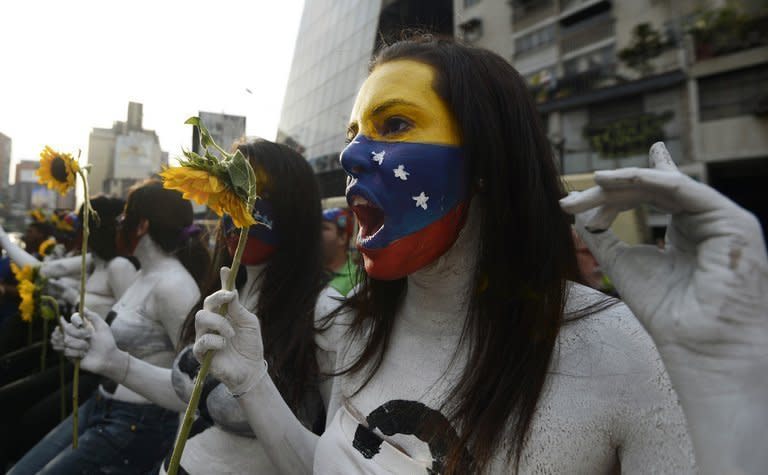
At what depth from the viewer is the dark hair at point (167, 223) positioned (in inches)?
112

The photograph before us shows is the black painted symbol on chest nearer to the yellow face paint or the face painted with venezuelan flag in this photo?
the face painted with venezuelan flag

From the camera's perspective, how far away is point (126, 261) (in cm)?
349

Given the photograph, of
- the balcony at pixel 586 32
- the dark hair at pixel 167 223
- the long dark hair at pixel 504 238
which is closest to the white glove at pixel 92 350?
the dark hair at pixel 167 223

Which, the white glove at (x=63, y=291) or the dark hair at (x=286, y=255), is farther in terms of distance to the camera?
the white glove at (x=63, y=291)

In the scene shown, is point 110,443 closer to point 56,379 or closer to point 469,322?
point 56,379

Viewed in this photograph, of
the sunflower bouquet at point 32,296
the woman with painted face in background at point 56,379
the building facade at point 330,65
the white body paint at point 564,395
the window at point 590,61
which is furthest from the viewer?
the building facade at point 330,65

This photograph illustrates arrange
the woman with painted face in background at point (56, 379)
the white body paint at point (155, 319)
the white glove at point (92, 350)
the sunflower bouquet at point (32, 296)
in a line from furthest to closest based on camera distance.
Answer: the woman with painted face in background at point (56, 379), the sunflower bouquet at point (32, 296), the white body paint at point (155, 319), the white glove at point (92, 350)

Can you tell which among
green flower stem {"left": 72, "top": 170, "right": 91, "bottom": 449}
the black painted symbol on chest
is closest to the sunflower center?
green flower stem {"left": 72, "top": 170, "right": 91, "bottom": 449}

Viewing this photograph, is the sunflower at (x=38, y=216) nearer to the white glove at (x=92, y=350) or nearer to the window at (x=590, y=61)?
the white glove at (x=92, y=350)

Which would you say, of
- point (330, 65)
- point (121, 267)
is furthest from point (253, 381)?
point (330, 65)

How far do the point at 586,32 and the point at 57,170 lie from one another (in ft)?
59.6

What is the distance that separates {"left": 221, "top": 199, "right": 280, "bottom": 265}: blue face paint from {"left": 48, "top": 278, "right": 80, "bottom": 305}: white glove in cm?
228

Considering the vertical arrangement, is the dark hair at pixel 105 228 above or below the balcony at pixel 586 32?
below

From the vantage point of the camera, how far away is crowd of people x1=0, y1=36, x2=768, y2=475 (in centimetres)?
81
